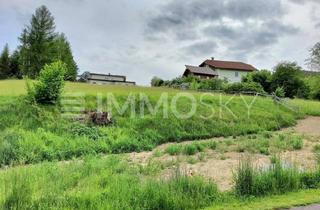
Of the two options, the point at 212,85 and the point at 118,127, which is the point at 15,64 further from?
the point at 118,127

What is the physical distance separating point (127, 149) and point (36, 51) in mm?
49417

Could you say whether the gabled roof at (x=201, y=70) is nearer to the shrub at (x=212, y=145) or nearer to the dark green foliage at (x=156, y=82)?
the dark green foliage at (x=156, y=82)

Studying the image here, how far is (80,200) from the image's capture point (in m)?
7.59

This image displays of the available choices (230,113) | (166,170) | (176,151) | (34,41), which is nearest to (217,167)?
(166,170)

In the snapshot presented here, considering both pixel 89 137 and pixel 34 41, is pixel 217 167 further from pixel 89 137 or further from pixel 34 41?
pixel 34 41

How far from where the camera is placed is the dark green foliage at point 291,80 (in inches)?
2053

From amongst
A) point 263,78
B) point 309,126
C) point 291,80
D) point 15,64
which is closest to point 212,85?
point 263,78

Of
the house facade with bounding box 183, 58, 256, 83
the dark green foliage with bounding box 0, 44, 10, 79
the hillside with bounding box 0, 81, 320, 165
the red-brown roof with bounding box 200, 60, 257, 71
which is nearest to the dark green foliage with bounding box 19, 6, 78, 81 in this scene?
the dark green foliage with bounding box 0, 44, 10, 79

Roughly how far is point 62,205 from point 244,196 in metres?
3.80

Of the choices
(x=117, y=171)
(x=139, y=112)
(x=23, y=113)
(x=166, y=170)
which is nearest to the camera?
(x=117, y=171)

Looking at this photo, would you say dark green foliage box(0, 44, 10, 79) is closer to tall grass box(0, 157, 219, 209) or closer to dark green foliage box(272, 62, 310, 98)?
dark green foliage box(272, 62, 310, 98)

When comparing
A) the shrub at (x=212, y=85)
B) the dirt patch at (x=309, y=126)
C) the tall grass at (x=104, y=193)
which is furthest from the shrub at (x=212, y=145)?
the shrub at (x=212, y=85)

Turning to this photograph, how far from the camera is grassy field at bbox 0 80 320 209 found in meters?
7.65

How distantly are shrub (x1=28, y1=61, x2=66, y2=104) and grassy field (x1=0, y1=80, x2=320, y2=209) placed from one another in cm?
67
